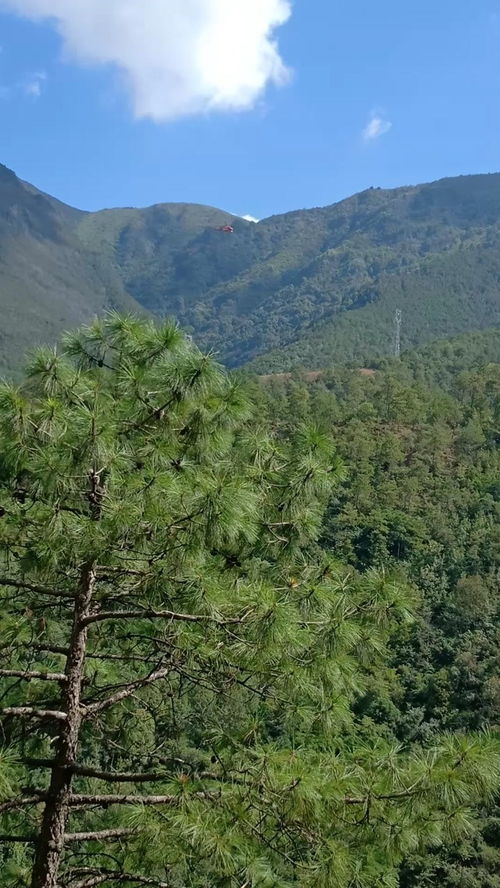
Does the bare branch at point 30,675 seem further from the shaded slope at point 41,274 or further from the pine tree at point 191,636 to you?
the shaded slope at point 41,274

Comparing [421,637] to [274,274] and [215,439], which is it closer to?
[215,439]

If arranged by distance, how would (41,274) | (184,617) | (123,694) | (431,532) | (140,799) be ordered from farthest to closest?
(41,274)
(431,532)
(123,694)
(184,617)
(140,799)

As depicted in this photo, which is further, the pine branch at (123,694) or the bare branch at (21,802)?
the pine branch at (123,694)

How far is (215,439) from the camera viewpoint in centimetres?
351

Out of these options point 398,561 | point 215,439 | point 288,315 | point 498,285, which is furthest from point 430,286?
point 215,439

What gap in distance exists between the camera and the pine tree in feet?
8.59

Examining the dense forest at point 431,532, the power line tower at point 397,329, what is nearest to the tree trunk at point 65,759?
the dense forest at point 431,532

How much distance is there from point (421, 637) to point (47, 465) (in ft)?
70.1

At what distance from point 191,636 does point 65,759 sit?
754 millimetres

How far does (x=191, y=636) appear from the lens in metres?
2.85

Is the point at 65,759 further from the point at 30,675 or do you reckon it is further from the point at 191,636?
the point at 191,636

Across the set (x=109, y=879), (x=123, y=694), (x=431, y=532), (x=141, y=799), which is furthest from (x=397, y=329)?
(x=141, y=799)

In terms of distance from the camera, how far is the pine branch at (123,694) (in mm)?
3076

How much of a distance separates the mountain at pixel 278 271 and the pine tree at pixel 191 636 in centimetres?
5706
